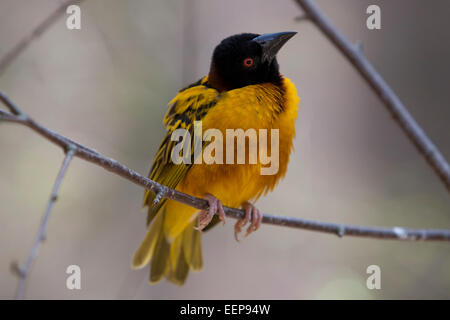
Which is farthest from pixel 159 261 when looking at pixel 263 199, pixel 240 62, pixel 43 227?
pixel 43 227

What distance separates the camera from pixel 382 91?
2992 mm

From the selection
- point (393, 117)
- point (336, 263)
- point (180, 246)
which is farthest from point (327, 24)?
point (336, 263)

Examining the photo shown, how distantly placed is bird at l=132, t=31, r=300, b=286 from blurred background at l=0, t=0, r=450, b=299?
30.1 inches

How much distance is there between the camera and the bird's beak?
3.36 m

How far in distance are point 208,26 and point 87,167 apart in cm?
207

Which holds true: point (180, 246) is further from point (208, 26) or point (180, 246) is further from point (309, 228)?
point (208, 26)

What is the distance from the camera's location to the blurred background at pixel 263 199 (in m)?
4.64

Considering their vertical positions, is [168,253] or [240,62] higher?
[240,62]

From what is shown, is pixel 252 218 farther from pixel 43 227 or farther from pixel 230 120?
pixel 43 227

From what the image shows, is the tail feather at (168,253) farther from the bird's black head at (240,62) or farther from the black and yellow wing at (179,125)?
the bird's black head at (240,62)

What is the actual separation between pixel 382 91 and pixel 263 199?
9.12 ft

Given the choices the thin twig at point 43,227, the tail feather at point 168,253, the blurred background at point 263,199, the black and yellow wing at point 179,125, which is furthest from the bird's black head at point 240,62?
the thin twig at point 43,227

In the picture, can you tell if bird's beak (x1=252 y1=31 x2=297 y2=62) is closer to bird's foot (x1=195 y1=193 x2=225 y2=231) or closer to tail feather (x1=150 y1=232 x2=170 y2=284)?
bird's foot (x1=195 y1=193 x2=225 y2=231)

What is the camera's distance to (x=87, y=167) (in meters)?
5.27
